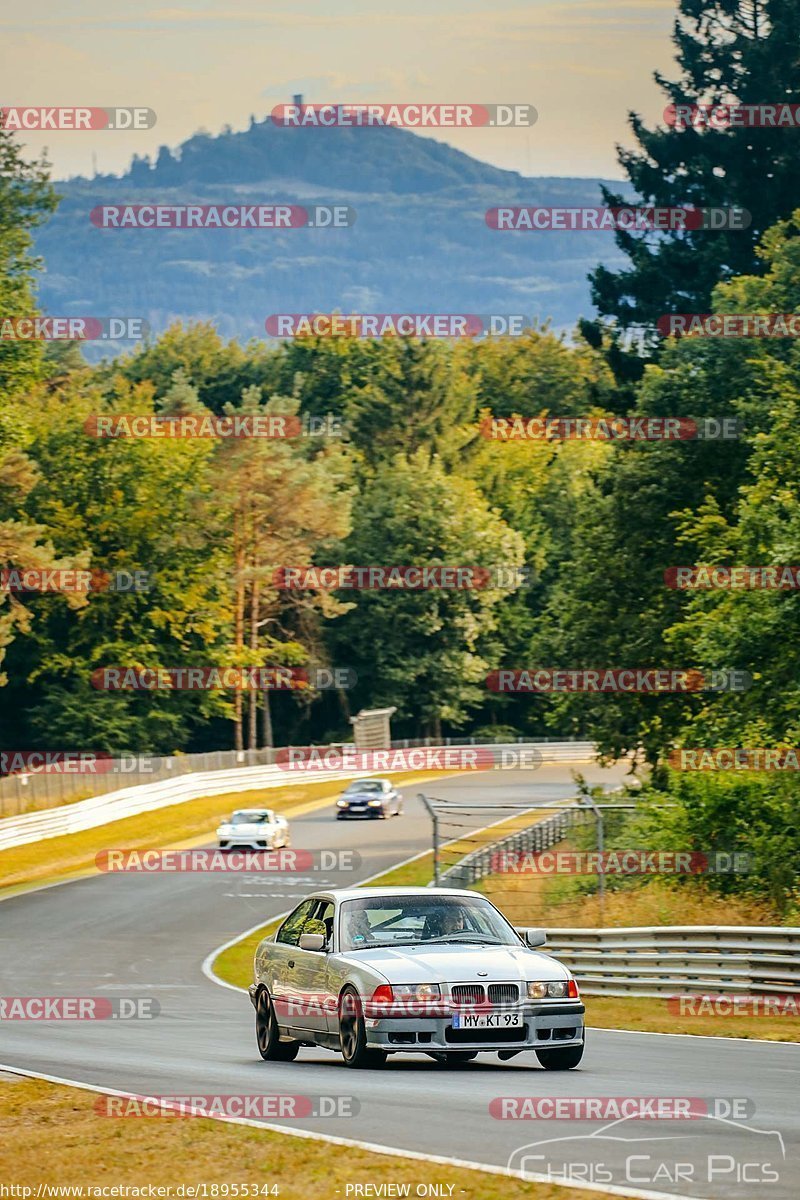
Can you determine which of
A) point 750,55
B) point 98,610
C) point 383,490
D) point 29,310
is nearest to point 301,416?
point 383,490

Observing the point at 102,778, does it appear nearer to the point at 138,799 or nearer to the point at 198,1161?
the point at 138,799

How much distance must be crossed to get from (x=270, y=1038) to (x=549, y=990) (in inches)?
128

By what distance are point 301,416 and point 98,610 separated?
97.3ft

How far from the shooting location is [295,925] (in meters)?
15.9
